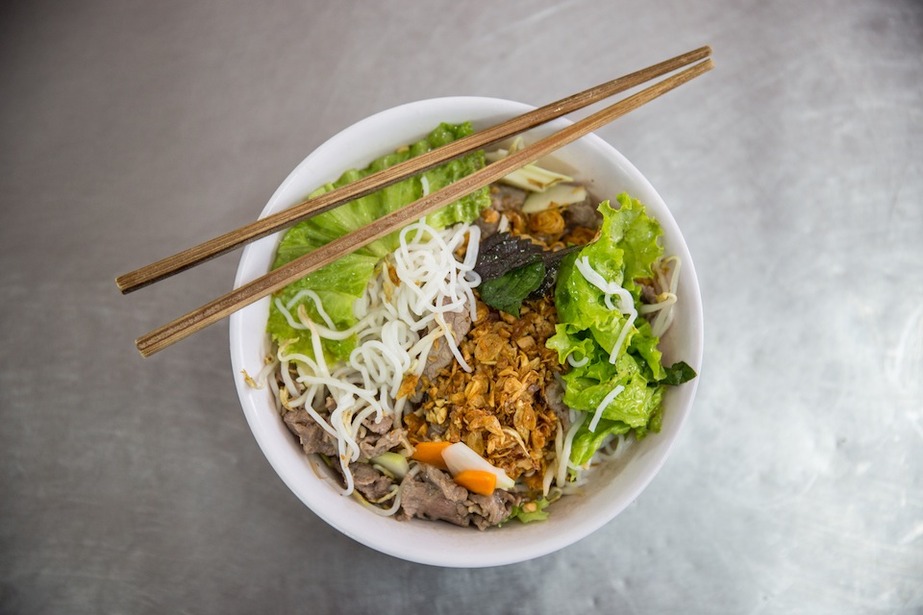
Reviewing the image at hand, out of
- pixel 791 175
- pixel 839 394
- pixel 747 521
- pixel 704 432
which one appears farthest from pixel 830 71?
pixel 747 521

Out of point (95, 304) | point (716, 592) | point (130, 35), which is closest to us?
point (716, 592)

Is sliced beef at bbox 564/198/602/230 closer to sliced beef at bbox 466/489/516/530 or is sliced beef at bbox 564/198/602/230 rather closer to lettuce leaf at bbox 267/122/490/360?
lettuce leaf at bbox 267/122/490/360

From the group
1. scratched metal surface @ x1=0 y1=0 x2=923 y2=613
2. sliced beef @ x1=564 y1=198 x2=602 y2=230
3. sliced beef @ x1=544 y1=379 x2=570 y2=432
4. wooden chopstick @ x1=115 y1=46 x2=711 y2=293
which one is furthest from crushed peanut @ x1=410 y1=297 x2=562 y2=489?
scratched metal surface @ x1=0 y1=0 x2=923 y2=613

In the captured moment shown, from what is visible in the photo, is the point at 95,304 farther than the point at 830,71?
No

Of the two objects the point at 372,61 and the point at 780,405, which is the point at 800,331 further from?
the point at 372,61

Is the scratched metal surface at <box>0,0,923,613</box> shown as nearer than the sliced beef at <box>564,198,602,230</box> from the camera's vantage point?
No

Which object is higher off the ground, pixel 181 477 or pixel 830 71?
pixel 830 71
